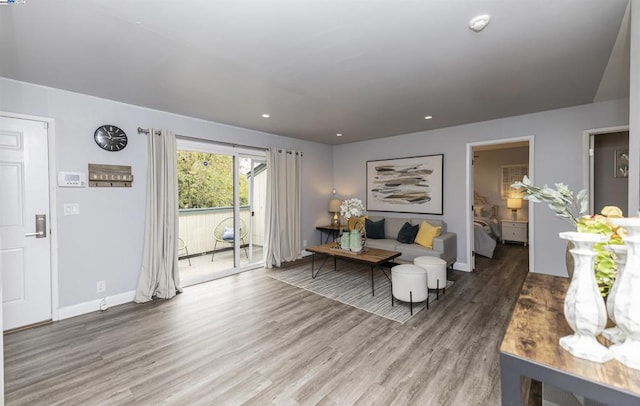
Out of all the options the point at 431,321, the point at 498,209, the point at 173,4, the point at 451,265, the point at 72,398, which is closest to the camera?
the point at 173,4

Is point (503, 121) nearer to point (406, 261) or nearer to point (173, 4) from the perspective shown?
point (406, 261)

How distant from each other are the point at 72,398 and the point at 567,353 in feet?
9.24

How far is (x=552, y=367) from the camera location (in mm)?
873

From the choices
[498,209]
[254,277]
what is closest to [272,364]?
[254,277]

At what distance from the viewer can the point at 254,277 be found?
4.45m

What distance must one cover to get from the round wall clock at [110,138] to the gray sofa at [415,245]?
3922 millimetres

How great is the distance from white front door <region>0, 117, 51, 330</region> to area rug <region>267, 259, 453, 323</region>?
109 inches

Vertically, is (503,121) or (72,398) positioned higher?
(503,121)

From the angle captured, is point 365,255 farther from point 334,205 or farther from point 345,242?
point 334,205

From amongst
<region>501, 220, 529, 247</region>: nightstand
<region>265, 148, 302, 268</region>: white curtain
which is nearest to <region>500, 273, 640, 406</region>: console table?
<region>265, 148, 302, 268</region>: white curtain

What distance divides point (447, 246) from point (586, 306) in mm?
3694

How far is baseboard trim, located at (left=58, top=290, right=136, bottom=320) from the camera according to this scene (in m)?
3.03

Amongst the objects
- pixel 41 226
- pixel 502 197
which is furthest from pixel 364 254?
pixel 502 197

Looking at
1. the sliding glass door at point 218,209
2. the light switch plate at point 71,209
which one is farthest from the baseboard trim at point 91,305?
the light switch plate at point 71,209
